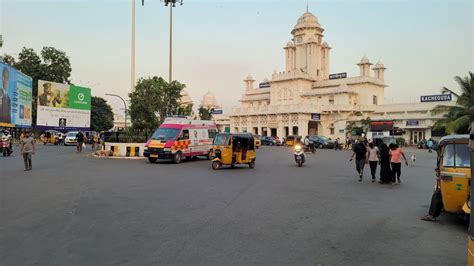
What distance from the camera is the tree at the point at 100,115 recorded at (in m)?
76.6

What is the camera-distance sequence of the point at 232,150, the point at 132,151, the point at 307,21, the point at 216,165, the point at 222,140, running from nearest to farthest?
1. the point at 216,165
2. the point at 232,150
3. the point at 222,140
4. the point at 132,151
5. the point at 307,21

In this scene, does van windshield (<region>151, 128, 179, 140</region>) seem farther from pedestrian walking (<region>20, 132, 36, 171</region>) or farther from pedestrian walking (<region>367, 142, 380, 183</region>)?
pedestrian walking (<region>367, 142, 380, 183</region>)

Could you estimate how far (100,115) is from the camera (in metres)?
78.6

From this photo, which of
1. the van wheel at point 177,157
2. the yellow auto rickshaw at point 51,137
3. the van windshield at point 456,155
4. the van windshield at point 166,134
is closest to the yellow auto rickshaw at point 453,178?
the van windshield at point 456,155

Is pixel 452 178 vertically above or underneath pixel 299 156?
above

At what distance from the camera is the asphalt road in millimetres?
5035

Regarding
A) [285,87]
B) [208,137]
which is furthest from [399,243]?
[285,87]

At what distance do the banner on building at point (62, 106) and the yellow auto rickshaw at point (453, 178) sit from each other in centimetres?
4339

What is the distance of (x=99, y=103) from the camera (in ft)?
269

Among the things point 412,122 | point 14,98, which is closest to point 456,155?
point 14,98

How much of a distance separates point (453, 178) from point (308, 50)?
7608 cm

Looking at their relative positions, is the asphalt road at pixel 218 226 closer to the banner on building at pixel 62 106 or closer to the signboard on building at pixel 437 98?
the banner on building at pixel 62 106

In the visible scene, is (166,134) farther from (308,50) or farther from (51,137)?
(308,50)

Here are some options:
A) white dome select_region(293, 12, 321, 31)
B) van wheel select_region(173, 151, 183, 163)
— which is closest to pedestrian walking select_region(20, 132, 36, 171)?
van wheel select_region(173, 151, 183, 163)
